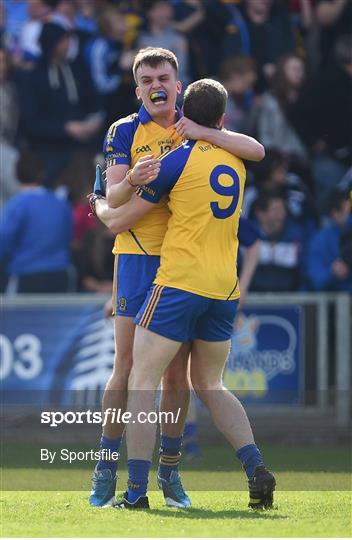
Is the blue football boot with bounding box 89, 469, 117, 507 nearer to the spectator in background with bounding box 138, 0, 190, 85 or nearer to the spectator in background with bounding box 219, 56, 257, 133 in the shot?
the spectator in background with bounding box 219, 56, 257, 133

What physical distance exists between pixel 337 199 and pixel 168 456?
699cm

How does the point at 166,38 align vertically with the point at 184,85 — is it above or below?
→ above

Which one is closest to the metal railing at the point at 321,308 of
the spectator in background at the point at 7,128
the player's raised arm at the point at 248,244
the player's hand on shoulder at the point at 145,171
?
the player's raised arm at the point at 248,244

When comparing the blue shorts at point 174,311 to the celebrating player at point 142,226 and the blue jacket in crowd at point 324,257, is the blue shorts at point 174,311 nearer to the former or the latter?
the celebrating player at point 142,226

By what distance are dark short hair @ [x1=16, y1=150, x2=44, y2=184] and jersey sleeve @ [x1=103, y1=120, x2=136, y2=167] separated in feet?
20.8

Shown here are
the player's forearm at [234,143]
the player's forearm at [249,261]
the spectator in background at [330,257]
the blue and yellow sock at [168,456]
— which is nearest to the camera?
the player's forearm at [234,143]

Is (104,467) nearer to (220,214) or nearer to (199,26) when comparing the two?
(220,214)

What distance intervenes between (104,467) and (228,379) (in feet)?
16.6

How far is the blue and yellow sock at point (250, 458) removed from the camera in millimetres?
6789

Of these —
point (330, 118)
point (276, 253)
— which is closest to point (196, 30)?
point (330, 118)

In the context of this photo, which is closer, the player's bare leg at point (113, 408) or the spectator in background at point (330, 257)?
the player's bare leg at point (113, 408)

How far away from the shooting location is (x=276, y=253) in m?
13.4

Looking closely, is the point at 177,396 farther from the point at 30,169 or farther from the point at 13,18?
the point at 13,18

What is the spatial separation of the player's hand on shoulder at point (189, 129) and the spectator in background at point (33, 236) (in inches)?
256
